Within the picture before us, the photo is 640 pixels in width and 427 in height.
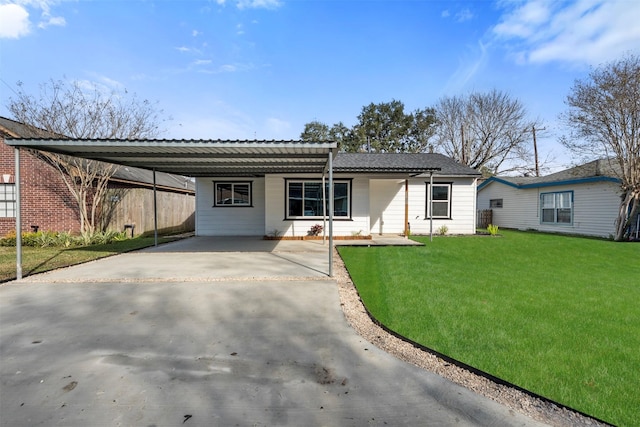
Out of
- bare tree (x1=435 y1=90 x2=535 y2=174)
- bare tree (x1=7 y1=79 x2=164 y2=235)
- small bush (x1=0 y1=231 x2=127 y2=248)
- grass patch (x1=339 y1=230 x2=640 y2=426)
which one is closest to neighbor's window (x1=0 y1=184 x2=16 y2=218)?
small bush (x1=0 y1=231 x2=127 y2=248)

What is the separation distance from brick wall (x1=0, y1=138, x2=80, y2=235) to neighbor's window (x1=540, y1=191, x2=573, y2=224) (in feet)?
71.2

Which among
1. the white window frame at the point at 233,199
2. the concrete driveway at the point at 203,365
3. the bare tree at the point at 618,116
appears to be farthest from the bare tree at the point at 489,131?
the concrete driveway at the point at 203,365

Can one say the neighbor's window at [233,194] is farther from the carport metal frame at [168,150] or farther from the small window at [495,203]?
the small window at [495,203]

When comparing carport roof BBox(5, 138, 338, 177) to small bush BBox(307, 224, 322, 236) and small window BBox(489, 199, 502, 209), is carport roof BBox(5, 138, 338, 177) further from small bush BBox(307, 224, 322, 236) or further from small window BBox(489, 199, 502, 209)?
small window BBox(489, 199, 502, 209)

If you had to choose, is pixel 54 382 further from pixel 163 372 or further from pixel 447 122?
pixel 447 122

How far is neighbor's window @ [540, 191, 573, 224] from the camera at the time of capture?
14844mm

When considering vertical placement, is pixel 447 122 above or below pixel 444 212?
above

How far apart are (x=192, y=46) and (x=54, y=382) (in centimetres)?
1256

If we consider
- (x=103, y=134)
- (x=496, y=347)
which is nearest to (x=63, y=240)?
(x=103, y=134)

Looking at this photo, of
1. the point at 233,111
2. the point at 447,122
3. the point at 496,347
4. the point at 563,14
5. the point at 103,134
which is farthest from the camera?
the point at 447,122

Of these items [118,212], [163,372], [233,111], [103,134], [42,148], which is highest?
[233,111]

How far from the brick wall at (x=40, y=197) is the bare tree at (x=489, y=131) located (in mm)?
28536

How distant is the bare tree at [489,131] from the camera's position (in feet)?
86.3

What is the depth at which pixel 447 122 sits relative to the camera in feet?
95.7
